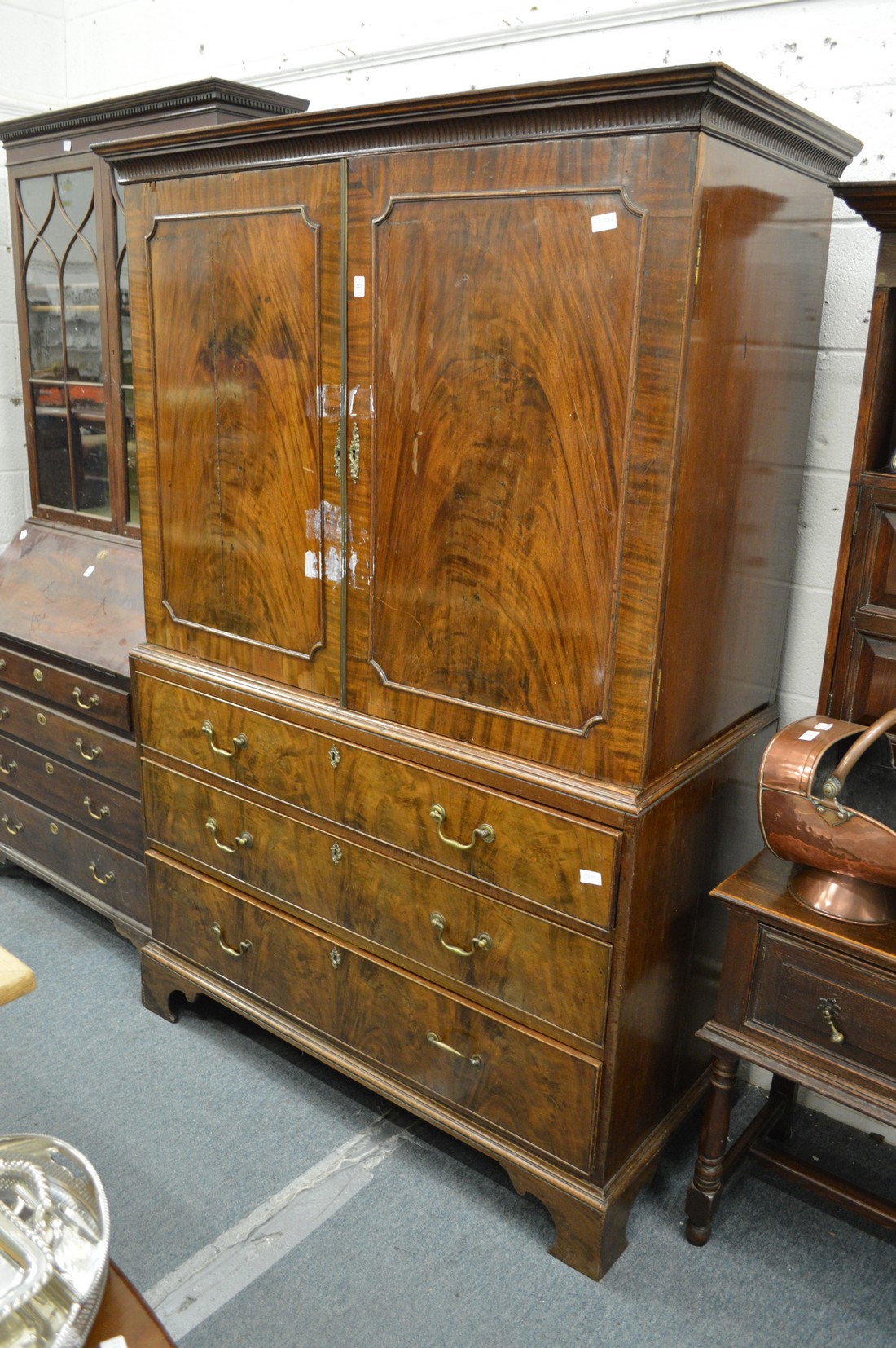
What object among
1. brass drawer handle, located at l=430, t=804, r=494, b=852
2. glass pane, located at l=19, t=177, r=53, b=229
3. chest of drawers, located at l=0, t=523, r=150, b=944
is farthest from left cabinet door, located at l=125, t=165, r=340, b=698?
glass pane, located at l=19, t=177, r=53, b=229

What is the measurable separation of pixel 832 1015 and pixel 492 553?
0.93m

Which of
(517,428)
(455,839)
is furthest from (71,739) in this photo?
(517,428)

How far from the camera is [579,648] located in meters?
1.70

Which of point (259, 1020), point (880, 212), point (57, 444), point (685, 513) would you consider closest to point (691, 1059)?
point (259, 1020)

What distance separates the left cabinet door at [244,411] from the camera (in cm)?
191

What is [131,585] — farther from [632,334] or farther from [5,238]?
[632,334]

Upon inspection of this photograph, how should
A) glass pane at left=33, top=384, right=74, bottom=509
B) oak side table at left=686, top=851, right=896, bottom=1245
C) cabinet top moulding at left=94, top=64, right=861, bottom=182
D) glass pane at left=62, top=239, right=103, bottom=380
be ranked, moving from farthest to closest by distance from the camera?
glass pane at left=33, top=384, right=74, bottom=509
glass pane at left=62, top=239, right=103, bottom=380
oak side table at left=686, top=851, right=896, bottom=1245
cabinet top moulding at left=94, top=64, right=861, bottom=182

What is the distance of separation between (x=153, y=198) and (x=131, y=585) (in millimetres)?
1066

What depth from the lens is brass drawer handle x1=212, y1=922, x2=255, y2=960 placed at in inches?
94.0

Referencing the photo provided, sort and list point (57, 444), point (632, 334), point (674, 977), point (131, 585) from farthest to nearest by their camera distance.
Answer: point (57, 444)
point (131, 585)
point (674, 977)
point (632, 334)

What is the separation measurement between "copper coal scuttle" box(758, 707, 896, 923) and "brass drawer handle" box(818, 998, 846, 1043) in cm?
14

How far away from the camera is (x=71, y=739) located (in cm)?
283

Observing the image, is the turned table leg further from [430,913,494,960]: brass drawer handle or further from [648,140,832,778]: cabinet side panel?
[648,140,832,778]: cabinet side panel

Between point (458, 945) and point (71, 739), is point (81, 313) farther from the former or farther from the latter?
point (458, 945)
